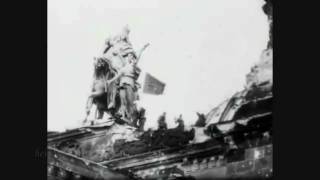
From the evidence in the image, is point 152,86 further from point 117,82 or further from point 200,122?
point 200,122

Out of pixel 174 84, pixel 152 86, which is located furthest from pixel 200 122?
pixel 152 86

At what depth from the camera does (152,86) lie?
1562 centimetres

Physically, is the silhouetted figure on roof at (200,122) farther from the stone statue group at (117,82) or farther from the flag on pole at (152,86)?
the stone statue group at (117,82)

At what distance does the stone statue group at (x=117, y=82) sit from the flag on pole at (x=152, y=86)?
12cm

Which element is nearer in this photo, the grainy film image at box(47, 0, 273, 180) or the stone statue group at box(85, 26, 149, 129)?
the grainy film image at box(47, 0, 273, 180)

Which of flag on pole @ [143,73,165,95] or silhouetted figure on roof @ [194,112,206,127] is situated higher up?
flag on pole @ [143,73,165,95]

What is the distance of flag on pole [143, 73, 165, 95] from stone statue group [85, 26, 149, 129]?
0.12 meters

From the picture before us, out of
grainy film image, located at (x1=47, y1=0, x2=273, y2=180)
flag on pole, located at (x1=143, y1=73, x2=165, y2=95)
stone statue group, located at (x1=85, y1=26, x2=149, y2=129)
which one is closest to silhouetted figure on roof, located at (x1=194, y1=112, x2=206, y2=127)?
grainy film image, located at (x1=47, y1=0, x2=273, y2=180)

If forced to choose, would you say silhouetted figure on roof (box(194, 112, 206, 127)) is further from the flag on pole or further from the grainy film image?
the flag on pole

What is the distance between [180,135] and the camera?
15570mm

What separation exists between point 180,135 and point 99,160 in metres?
1.15

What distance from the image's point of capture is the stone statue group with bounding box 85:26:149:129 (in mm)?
15688

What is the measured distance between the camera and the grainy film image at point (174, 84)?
15.5m

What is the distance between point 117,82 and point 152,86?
0.50m
